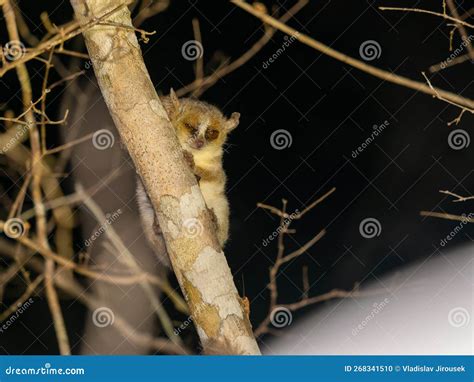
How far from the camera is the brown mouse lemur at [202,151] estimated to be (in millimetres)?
4512

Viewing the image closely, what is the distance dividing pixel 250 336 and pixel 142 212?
6.12 feet

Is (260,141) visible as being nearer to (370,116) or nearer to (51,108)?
(370,116)

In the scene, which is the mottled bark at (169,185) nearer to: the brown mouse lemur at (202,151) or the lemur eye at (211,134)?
the brown mouse lemur at (202,151)

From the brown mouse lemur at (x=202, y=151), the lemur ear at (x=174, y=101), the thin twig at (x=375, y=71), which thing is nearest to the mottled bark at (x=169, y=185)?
the thin twig at (x=375, y=71)

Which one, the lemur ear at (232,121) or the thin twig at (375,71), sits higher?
the thin twig at (375,71)

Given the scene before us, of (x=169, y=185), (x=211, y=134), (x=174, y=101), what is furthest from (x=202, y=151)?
(x=169, y=185)

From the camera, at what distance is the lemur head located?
477 centimetres

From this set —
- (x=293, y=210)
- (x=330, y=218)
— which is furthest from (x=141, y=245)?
(x=330, y=218)

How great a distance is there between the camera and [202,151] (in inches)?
191

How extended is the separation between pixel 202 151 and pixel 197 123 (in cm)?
23

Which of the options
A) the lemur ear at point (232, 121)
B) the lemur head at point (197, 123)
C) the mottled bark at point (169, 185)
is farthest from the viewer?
the lemur ear at point (232, 121)

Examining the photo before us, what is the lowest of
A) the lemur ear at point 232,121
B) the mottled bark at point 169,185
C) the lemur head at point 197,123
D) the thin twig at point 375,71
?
the mottled bark at point 169,185

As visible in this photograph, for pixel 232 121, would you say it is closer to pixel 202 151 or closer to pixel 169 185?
pixel 202 151

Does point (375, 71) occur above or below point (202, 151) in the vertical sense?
above
